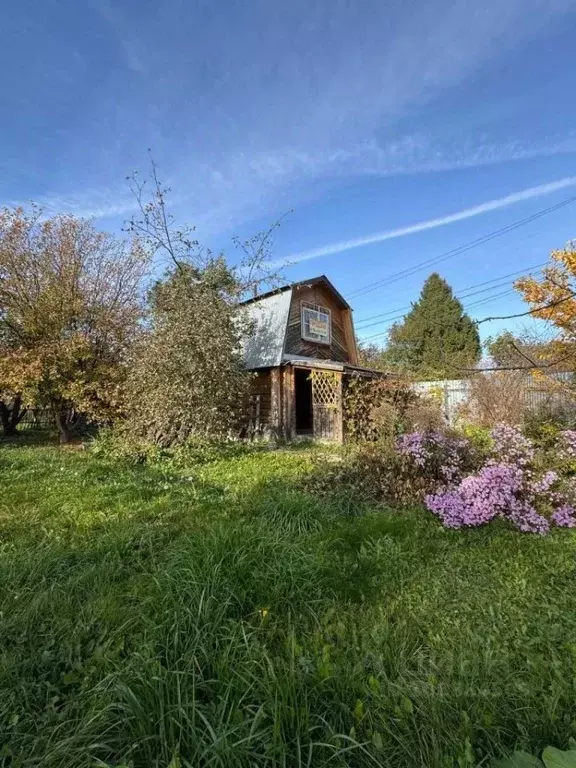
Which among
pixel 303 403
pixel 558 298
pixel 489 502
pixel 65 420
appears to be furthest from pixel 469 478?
pixel 65 420

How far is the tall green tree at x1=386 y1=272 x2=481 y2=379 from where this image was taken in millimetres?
28312

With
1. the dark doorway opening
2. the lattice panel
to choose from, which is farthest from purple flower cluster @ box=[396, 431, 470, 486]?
the dark doorway opening

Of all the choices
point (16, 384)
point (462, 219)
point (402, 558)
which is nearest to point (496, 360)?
point (462, 219)

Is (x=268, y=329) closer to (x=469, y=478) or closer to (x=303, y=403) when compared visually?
(x=303, y=403)

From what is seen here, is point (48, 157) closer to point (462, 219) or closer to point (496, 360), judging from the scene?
point (462, 219)

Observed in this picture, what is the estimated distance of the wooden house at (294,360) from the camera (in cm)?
1226

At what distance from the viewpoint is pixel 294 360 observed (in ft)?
41.1

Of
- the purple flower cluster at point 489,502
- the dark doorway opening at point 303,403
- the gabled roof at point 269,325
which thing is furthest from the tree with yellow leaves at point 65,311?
the purple flower cluster at point 489,502

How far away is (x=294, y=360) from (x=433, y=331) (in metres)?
19.6

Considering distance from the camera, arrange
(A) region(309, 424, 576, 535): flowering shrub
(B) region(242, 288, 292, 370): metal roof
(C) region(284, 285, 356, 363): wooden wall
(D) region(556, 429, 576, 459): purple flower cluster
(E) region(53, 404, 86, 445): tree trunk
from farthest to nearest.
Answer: (C) region(284, 285, 356, 363): wooden wall, (B) region(242, 288, 292, 370): metal roof, (E) region(53, 404, 86, 445): tree trunk, (D) region(556, 429, 576, 459): purple flower cluster, (A) region(309, 424, 576, 535): flowering shrub

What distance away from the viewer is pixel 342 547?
3.79 m

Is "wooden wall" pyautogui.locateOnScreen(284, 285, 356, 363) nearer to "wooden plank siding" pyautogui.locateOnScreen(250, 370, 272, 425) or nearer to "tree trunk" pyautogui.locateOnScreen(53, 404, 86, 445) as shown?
"wooden plank siding" pyautogui.locateOnScreen(250, 370, 272, 425)

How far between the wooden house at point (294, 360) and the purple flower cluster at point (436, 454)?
608 centimetres

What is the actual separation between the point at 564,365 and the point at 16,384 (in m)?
12.5
